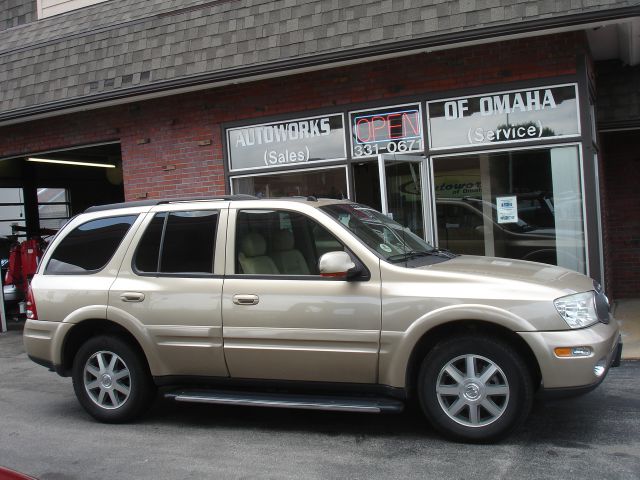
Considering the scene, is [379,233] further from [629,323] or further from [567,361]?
[629,323]

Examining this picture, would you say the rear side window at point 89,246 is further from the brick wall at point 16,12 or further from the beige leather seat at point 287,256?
the brick wall at point 16,12

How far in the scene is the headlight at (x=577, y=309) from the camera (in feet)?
14.6

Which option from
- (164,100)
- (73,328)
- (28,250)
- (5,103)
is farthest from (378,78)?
(28,250)

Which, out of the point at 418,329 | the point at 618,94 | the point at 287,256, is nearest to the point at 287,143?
the point at 287,256

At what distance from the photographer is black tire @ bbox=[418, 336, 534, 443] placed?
449cm

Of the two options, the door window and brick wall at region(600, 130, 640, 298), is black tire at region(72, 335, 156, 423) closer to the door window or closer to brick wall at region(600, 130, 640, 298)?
the door window

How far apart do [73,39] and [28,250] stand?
408 centimetres

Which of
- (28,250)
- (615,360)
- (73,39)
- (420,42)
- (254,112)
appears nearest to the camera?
(615,360)

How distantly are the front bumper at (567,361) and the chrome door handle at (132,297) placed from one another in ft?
9.82

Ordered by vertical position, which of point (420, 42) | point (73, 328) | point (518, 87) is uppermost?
point (420, 42)

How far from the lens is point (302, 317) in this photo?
194 inches

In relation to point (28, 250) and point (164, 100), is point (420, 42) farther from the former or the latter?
point (28, 250)

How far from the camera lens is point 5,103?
10836 mm

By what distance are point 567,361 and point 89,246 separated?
404 cm
